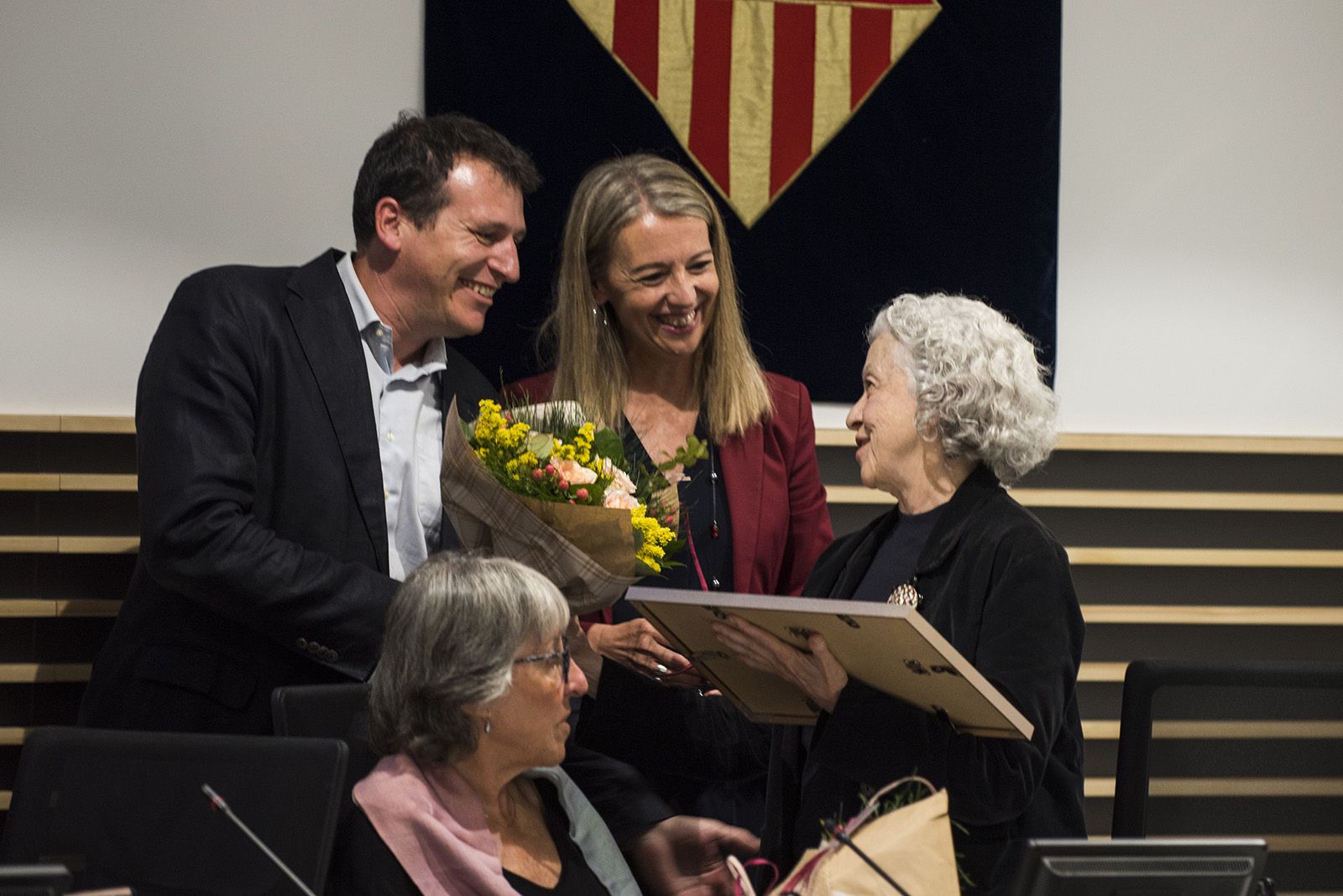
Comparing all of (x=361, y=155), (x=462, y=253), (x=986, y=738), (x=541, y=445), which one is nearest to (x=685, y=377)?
(x=462, y=253)

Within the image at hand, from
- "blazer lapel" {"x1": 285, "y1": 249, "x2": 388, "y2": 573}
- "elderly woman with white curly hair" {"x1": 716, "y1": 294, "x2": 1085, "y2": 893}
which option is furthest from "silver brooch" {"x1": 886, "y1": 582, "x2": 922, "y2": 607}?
"blazer lapel" {"x1": 285, "y1": 249, "x2": 388, "y2": 573}

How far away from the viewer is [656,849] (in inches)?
101

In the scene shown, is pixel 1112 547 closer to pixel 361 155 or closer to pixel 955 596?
pixel 955 596

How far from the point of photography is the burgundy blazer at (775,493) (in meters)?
3.10

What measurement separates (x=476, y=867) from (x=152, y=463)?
106 cm

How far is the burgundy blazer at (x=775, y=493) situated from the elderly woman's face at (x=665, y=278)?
0.24m

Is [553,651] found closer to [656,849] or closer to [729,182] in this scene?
[656,849]

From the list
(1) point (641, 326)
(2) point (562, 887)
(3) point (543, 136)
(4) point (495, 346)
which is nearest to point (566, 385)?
(1) point (641, 326)

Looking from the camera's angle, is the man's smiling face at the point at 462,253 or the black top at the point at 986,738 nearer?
the black top at the point at 986,738

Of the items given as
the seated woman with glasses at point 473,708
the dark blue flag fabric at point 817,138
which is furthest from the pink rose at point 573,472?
the dark blue flag fabric at point 817,138

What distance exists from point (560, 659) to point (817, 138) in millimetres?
1982

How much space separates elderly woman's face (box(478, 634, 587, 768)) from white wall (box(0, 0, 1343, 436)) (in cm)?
175

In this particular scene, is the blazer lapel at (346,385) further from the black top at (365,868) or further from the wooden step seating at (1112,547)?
the wooden step seating at (1112,547)

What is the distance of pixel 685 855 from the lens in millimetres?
2584
